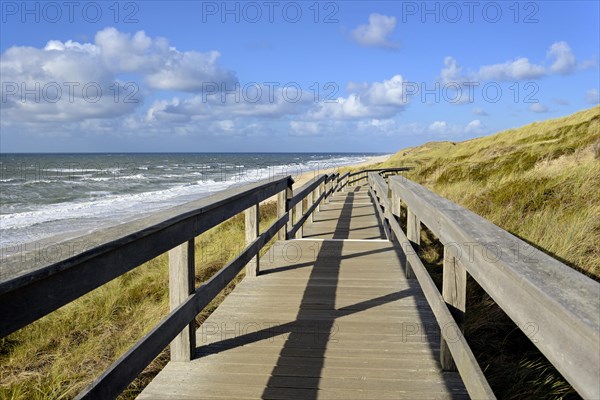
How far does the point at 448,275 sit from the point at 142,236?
1.57 m

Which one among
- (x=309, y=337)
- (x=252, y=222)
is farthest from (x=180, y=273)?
(x=252, y=222)

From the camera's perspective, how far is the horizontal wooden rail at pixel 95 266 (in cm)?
130

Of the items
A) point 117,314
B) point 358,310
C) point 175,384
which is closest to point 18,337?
point 117,314

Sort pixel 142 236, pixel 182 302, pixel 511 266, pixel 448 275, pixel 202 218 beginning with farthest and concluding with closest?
pixel 202 218 < pixel 182 302 < pixel 448 275 < pixel 142 236 < pixel 511 266

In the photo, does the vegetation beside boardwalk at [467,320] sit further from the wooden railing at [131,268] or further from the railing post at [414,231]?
the wooden railing at [131,268]

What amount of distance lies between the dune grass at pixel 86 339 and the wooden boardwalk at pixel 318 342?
0.54 m

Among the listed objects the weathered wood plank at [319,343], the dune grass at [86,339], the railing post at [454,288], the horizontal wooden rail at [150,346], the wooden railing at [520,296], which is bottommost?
the dune grass at [86,339]

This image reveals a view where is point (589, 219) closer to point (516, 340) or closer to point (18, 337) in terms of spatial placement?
point (516, 340)

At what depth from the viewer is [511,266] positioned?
59.5 inches

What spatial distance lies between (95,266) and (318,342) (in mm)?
1971

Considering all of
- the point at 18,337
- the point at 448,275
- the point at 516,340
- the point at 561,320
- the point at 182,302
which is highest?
the point at 561,320

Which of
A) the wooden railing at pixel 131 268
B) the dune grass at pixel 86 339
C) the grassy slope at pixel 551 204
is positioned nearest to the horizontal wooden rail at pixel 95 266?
the wooden railing at pixel 131 268

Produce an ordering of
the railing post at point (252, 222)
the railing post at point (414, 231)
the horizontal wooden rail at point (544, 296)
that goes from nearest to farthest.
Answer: the horizontal wooden rail at point (544, 296) < the railing post at point (414, 231) < the railing post at point (252, 222)

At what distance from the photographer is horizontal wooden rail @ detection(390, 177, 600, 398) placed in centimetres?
103
